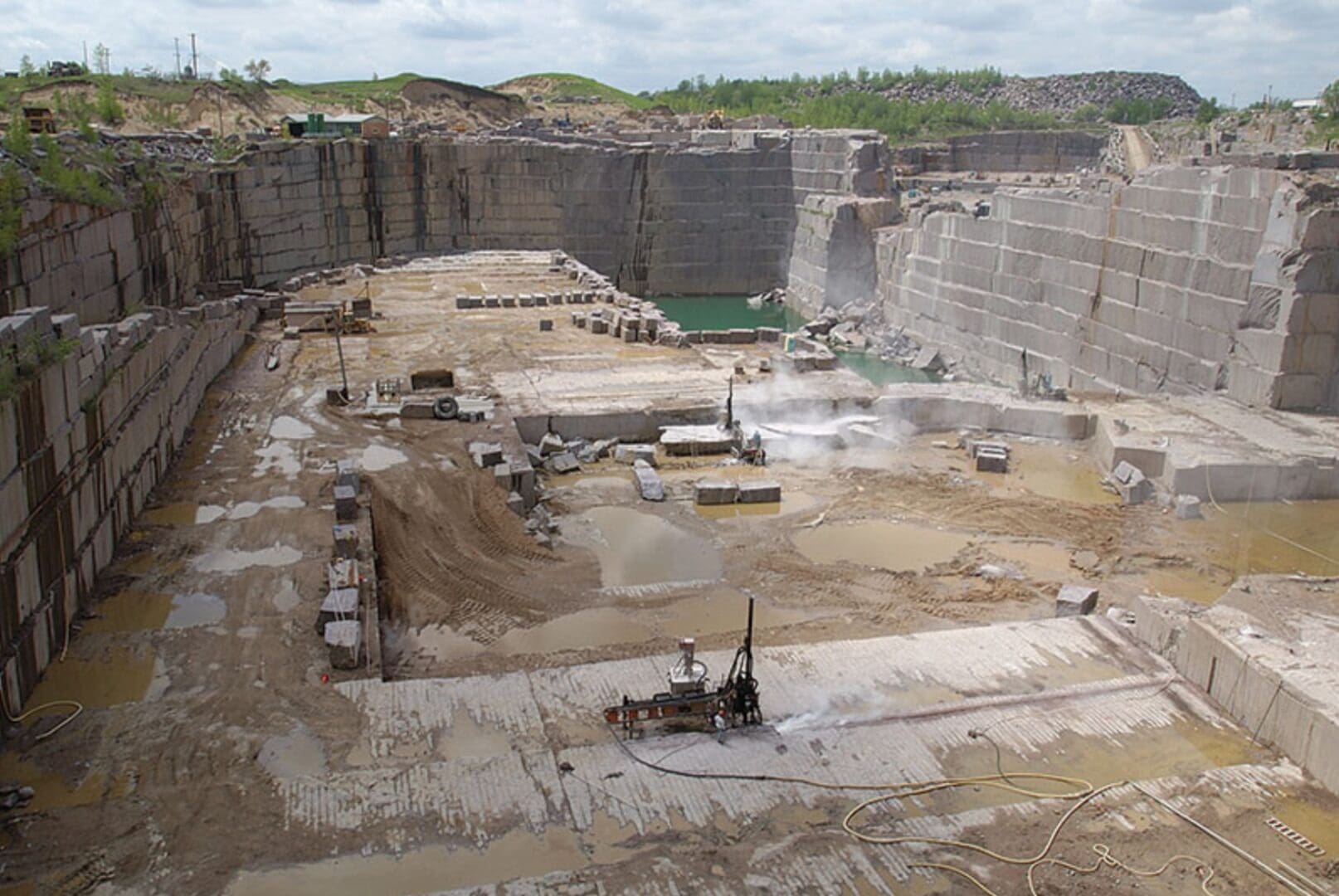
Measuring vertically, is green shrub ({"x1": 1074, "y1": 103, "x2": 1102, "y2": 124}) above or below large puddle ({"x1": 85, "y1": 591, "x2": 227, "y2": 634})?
above

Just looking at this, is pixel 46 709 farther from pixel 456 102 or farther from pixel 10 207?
pixel 456 102

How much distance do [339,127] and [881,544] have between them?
29.0 metres

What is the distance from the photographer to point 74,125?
904 inches

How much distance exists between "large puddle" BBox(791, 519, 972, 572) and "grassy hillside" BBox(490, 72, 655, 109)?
56.7 metres

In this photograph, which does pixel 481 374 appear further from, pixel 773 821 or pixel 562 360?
pixel 773 821

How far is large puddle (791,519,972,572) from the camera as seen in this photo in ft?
41.4

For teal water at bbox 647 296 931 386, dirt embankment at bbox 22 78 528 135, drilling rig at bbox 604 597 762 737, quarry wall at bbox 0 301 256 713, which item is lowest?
teal water at bbox 647 296 931 386

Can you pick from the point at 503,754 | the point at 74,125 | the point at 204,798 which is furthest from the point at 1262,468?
the point at 74,125

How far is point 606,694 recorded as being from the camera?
8.08 m

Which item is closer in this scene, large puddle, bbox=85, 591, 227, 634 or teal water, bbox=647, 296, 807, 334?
large puddle, bbox=85, 591, 227, 634

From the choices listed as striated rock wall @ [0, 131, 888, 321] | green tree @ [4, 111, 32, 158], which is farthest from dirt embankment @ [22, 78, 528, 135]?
green tree @ [4, 111, 32, 158]

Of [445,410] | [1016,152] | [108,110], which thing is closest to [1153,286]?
[445,410]

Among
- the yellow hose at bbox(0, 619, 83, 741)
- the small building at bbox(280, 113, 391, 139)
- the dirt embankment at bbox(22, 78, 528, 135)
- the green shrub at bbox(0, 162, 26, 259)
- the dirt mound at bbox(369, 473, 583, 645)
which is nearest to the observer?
the yellow hose at bbox(0, 619, 83, 741)

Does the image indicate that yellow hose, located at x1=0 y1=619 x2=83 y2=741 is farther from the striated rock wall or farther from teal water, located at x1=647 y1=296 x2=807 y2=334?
teal water, located at x1=647 y1=296 x2=807 y2=334
